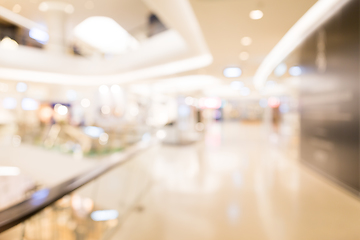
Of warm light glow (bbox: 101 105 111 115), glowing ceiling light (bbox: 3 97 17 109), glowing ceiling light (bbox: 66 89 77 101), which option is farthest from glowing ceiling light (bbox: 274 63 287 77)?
warm light glow (bbox: 101 105 111 115)

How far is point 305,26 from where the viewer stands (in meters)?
4.38

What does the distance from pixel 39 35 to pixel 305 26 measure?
30.8 feet

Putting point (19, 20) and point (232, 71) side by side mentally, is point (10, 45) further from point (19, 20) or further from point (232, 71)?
point (232, 71)

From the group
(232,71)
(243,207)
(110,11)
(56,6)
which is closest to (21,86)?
(56,6)

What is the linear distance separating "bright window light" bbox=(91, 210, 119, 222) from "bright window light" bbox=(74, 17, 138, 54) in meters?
7.08

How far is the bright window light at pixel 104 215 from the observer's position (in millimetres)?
2715

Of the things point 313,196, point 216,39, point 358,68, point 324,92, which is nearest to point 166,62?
point 216,39

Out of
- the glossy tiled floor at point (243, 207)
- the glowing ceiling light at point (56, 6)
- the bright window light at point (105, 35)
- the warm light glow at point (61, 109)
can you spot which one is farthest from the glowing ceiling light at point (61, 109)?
the glossy tiled floor at point (243, 207)

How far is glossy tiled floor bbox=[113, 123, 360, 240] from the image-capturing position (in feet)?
7.79

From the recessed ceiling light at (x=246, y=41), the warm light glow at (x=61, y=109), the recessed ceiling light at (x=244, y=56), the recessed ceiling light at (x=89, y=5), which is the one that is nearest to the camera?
the recessed ceiling light at (x=246, y=41)

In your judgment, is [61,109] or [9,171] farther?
[61,109]

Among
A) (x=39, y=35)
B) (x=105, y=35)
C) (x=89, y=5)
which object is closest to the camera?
(x=89, y=5)

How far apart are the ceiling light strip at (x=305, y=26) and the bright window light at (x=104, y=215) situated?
4960 mm

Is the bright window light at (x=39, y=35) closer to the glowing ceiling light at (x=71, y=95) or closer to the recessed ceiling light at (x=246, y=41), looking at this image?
the glowing ceiling light at (x=71, y=95)
